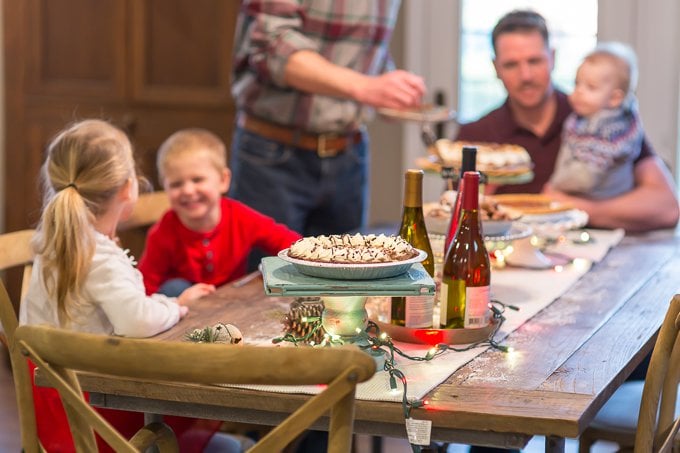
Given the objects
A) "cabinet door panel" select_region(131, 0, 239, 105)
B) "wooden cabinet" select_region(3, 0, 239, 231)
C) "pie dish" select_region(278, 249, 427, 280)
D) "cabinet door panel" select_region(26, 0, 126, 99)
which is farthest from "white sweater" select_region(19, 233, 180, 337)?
"cabinet door panel" select_region(26, 0, 126, 99)

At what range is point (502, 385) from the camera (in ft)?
5.16

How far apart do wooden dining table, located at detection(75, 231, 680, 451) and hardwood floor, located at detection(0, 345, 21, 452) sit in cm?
156

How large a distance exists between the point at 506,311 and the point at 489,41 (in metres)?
2.29

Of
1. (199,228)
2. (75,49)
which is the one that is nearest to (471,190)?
(199,228)

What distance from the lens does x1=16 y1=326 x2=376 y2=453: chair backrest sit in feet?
4.13

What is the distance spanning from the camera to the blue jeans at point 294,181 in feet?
9.63

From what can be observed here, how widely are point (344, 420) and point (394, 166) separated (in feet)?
9.72

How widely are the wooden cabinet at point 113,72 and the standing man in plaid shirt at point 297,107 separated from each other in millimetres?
1112

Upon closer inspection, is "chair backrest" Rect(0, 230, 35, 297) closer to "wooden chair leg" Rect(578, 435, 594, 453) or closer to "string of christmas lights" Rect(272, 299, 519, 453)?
"string of christmas lights" Rect(272, 299, 519, 453)

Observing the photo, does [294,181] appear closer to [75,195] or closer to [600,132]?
[600,132]

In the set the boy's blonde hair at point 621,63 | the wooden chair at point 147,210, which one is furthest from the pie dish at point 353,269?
the boy's blonde hair at point 621,63

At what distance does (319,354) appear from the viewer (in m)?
1.25

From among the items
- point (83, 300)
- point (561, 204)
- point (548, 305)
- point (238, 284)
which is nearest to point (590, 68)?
point (561, 204)

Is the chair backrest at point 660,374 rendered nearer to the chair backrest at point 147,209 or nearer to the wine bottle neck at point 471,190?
the wine bottle neck at point 471,190
